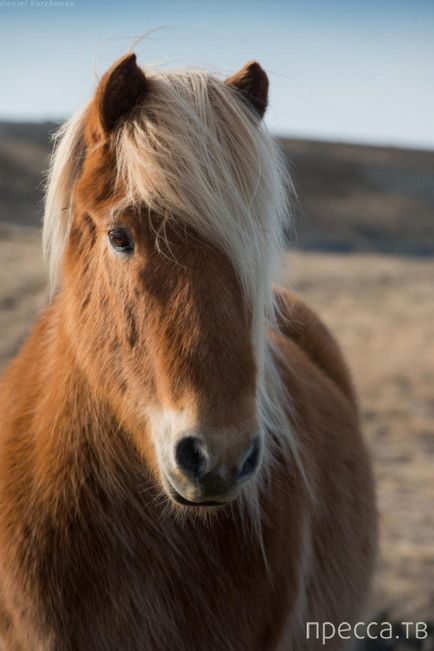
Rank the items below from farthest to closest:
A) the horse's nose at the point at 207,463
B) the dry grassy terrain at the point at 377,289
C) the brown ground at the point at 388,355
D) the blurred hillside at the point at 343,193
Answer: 1. the blurred hillside at the point at 343,193
2. the dry grassy terrain at the point at 377,289
3. the brown ground at the point at 388,355
4. the horse's nose at the point at 207,463

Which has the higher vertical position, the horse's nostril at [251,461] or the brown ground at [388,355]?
the horse's nostril at [251,461]

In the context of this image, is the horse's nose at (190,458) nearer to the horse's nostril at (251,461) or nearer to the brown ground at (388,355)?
the horse's nostril at (251,461)

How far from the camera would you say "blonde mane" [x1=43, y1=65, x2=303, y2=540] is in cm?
195

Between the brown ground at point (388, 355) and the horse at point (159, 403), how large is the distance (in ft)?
1.68

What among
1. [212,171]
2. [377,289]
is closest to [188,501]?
[212,171]

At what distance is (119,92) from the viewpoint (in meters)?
2.05

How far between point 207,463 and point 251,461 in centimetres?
12

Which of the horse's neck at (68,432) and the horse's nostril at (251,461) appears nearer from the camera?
the horse's nostril at (251,461)

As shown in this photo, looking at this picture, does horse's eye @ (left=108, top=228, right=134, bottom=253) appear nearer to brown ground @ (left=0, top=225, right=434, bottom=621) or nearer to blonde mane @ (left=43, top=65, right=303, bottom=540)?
blonde mane @ (left=43, top=65, right=303, bottom=540)

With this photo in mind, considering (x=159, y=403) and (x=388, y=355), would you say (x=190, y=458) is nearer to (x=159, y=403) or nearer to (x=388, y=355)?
(x=159, y=403)

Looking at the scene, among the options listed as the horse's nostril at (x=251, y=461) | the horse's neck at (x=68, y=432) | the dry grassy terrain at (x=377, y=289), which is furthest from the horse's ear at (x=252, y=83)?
the horse's nostril at (x=251, y=461)

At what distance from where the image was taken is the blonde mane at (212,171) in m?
1.95

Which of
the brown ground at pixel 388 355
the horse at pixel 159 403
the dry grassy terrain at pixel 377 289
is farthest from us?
the dry grassy terrain at pixel 377 289

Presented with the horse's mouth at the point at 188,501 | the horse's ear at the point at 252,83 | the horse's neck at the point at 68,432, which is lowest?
the horse's neck at the point at 68,432
